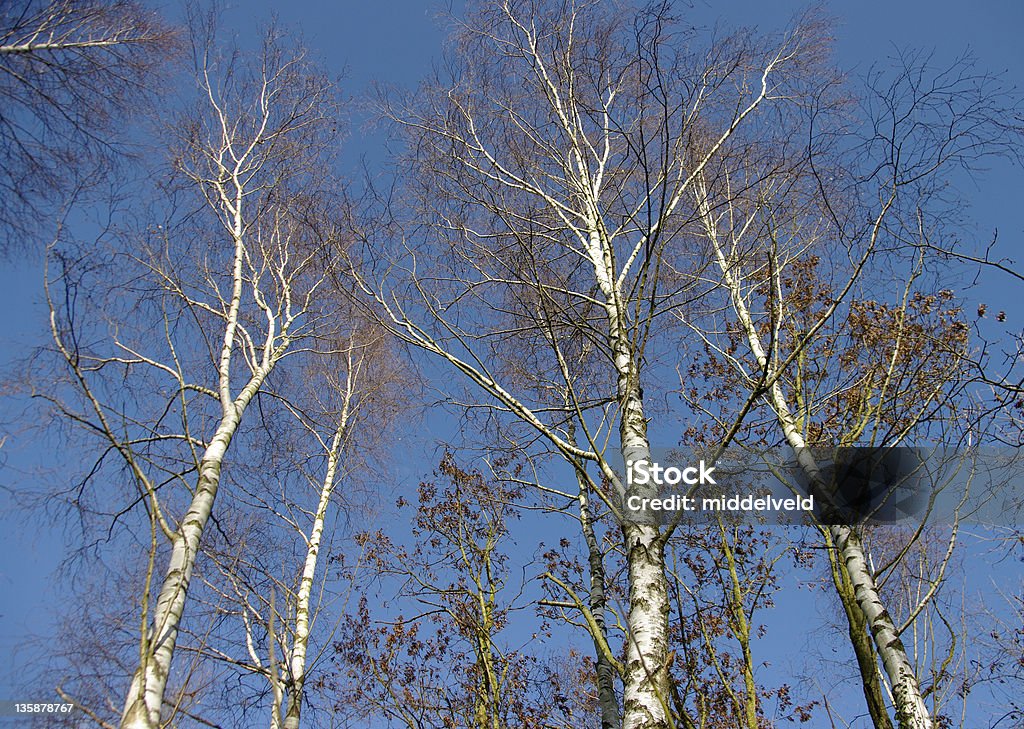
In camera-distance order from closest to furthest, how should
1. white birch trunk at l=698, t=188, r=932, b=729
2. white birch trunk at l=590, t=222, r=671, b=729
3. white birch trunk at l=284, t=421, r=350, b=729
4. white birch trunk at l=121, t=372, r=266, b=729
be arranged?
white birch trunk at l=590, t=222, r=671, b=729 < white birch trunk at l=121, t=372, r=266, b=729 < white birch trunk at l=698, t=188, r=932, b=729 < white birch trunk at l=284, t=421, r=350, b=729

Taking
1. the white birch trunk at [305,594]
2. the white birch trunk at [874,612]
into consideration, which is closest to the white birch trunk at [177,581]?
the white birch trunk at [305,594]

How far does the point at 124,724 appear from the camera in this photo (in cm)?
271

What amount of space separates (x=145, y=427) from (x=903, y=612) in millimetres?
8123

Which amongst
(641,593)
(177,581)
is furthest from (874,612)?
(177,581)

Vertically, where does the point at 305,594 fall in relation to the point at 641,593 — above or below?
above

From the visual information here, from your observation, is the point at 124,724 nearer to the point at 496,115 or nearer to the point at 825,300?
the point at 496,115

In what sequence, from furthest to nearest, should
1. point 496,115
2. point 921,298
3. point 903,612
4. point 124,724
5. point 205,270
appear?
point 903,612 < point 205,270 < point 496,115 < point 921,298 < point 124,724

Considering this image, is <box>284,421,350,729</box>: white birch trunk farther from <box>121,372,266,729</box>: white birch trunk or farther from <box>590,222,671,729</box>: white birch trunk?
<box>590,222,671,729</box>: white birch trunk

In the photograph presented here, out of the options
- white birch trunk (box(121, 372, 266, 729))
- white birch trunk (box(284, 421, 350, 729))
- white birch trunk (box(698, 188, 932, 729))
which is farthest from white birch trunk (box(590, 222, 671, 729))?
white birch trunk (box(284, 421, 350, 729))

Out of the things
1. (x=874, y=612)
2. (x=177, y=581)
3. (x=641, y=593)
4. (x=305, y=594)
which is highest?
(x=305, y=594)

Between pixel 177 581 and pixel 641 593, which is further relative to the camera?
pixel 177 581

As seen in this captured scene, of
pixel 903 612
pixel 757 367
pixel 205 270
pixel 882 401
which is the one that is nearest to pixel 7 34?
pixel 205 270

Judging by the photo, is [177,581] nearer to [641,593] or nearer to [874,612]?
[641,593]

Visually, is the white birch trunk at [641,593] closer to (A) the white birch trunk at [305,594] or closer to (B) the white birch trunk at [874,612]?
(B) the white birch trunk at [874,612]
